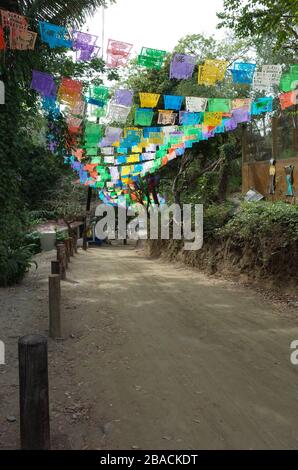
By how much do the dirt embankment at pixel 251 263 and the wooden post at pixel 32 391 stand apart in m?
7.45

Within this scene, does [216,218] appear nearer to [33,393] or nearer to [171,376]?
[171,376]

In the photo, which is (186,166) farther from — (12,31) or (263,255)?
(12,31)

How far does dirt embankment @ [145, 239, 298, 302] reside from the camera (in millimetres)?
10656

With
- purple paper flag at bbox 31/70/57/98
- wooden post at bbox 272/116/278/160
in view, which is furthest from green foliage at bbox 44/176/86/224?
purple paper flag at bbox 31/70/57/98

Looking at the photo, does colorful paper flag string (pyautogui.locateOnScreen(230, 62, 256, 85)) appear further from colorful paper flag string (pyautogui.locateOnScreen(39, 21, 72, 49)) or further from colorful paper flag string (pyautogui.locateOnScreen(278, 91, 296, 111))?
colorful paper flag string (pyautogui.locateOnScreen(39, 21, 72, 49))

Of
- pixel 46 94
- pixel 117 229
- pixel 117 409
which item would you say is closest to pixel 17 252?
pixel 46 94

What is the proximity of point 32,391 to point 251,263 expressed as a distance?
378 inches

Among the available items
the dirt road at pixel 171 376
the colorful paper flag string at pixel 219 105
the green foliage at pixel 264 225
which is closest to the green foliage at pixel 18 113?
the dirt road at pixel 171 376

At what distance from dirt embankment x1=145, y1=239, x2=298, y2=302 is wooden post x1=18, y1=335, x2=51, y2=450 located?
7450mm

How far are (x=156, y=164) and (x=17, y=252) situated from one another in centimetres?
1052

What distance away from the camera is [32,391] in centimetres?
349

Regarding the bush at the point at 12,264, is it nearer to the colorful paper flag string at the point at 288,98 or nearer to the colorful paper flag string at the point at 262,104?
the colorful paper flag string at the point at 262,104

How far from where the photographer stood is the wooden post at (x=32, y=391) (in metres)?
3.49
